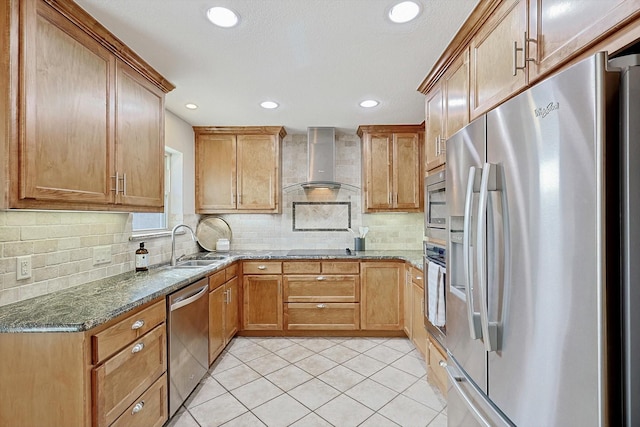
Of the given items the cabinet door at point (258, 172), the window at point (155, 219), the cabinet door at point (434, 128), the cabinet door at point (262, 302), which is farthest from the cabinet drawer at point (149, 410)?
the cabinet door at point (434, 128)

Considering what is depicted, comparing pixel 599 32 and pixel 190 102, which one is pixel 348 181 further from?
pixel 599 32

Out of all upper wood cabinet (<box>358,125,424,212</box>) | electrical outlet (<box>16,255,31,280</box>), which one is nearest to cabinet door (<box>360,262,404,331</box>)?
upper wood cabinet (<box>358,125,424,212</box>)

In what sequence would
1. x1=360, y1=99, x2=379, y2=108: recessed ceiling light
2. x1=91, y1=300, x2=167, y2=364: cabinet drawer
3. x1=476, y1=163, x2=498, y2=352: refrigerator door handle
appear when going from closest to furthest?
x1=476, y1=163, x2=498, y2=352: refrigerator door handle
x1=91, y1=300, x2=167, y2=364: cabinet drawer
x1=360, y1=99, x2=379, y2=108: recessed ceiling light

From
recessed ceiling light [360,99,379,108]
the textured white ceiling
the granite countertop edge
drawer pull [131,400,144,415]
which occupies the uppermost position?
recessed ceiling light [360,99,379,108]

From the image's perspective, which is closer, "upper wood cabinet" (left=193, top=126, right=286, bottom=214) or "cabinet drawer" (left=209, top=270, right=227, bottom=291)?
"cabinet drawer" (left=209, top=270, right=227, bottom=291)

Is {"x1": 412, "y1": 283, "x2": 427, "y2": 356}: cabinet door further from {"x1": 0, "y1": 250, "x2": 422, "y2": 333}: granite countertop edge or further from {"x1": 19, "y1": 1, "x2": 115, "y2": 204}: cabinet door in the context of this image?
{"x1": 19, "y1": 1, "x2": 115, "y2": 204}: cabinet door

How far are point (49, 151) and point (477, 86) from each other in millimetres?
2163

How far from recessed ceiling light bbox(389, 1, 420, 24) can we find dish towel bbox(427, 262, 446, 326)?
1.49 meters

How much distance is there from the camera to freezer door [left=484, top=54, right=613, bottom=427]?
2.43ft

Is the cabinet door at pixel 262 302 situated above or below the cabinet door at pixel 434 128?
below

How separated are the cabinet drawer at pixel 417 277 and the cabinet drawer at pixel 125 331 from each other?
2.01 metres

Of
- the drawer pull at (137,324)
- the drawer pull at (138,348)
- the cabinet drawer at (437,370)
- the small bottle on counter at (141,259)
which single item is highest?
the small bottle on counter at (141,259)

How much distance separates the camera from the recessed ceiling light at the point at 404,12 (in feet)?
5.01

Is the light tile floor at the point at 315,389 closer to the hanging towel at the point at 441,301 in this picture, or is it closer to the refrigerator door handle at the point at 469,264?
the hanging towel at the point at 441,301
